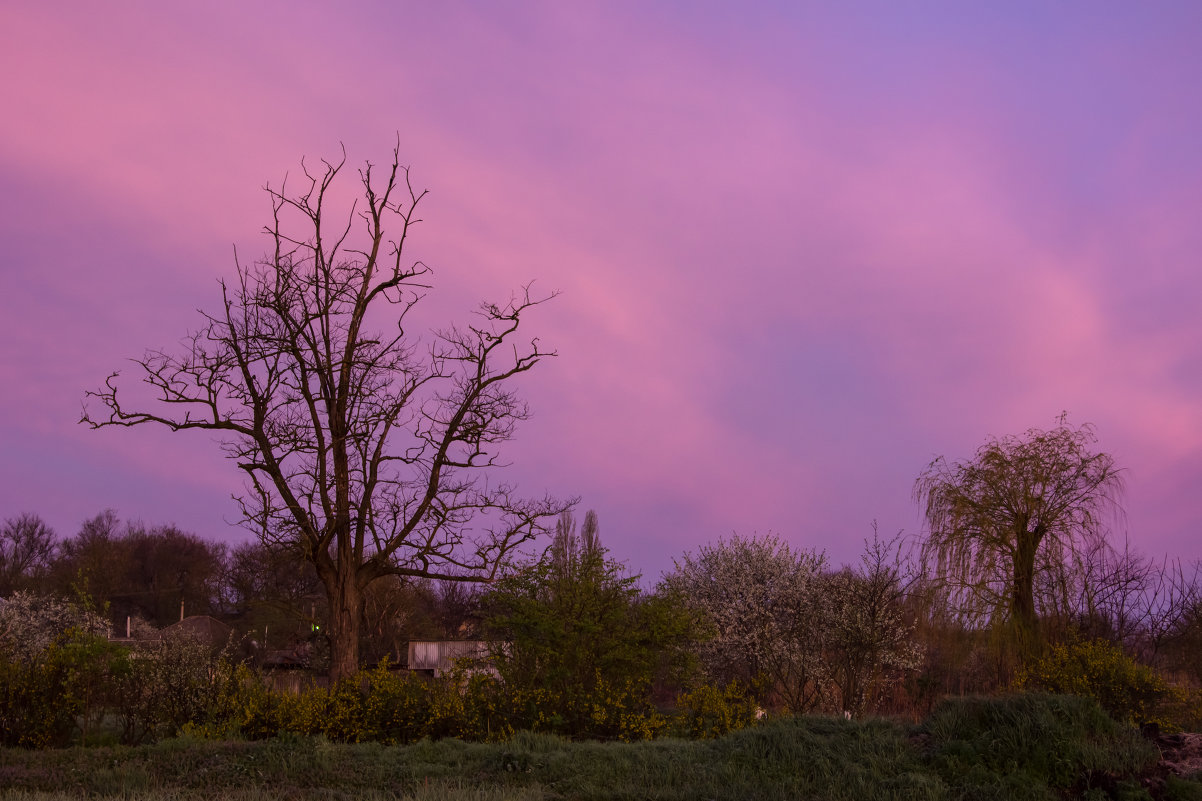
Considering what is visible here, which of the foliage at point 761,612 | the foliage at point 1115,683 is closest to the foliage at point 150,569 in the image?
the foliage at point 761,612

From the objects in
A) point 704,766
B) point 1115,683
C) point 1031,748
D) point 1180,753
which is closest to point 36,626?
point 704,766

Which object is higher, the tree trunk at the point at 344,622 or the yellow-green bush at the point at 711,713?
the tree trunk at the point at 344,622

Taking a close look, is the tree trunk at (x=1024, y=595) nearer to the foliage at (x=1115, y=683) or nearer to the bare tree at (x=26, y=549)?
the foliage at (x=1115, y=683)

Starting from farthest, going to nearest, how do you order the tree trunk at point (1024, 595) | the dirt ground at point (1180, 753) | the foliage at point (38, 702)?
the tree trunk at point (1024, 595)
the foliage at point (38, 702)
the dirt ground at point (1180, 753)

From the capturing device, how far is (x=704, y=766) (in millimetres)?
9062

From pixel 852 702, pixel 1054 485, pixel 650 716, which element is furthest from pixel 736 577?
pixel 650 716

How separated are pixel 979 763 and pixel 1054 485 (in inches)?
450

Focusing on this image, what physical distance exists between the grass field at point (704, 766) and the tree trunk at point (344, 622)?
3.70 metres

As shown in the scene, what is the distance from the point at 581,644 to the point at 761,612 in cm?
1168

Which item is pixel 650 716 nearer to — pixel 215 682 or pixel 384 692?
pixel 384 692

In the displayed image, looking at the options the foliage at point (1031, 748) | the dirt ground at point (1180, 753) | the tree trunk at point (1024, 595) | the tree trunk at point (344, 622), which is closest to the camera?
the foliage at point (1031, 748)

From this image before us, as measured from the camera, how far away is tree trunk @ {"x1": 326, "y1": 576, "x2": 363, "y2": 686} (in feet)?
46.6

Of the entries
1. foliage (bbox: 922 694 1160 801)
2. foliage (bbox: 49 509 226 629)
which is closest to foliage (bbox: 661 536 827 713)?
foliage (bbox: 922 694 1160 801)

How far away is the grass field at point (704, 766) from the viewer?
26.7 feet
